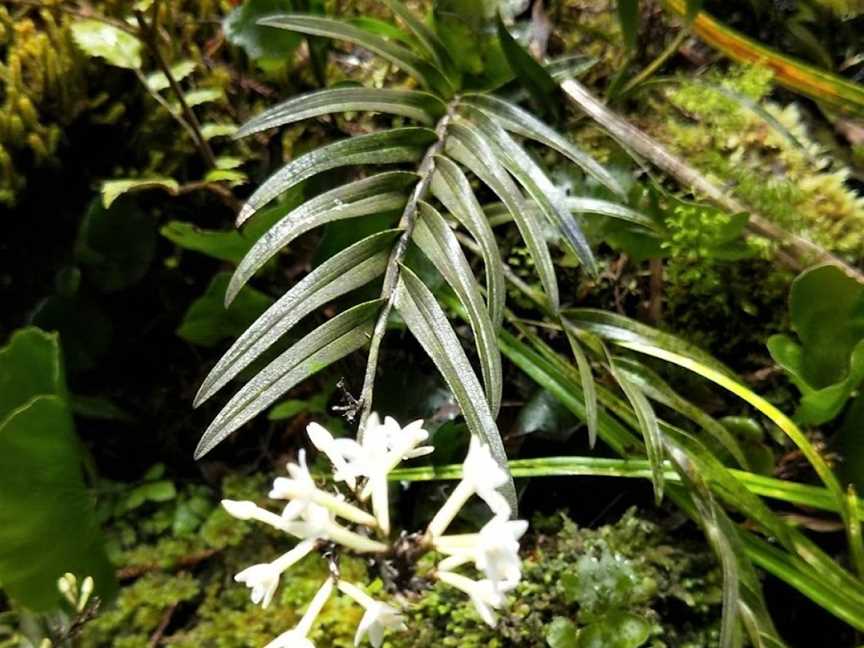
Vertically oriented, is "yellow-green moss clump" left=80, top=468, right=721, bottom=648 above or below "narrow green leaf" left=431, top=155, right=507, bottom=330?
below

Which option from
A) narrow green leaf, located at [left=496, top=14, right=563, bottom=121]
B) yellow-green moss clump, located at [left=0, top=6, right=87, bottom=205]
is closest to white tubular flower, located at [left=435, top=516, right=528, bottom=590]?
narrow green leaf, located at [left=496, top=14, right=563, bottom=121]

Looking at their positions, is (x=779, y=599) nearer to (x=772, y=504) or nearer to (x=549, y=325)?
(x=772, y=504)

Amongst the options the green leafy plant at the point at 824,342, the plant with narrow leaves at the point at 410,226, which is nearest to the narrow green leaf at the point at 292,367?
the plant with narrow leaves at the point at 410,226

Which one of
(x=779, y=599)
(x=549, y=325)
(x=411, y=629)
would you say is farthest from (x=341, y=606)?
(x=779, y=599)

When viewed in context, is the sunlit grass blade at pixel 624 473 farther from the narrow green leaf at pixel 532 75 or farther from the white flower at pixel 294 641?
the narrow green leaf at pixel 532 75

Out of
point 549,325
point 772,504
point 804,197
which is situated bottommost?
point 772,504

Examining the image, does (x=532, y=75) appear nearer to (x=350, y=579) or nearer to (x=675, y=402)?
(x=675, y=402)

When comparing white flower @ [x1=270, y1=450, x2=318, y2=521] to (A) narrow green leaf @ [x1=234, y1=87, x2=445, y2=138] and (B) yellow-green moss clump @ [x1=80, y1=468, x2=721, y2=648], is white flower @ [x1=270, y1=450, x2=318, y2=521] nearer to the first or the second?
(B) yellow-green moss clump @ [x1=80, y1=468, x2=721, y2=648]
